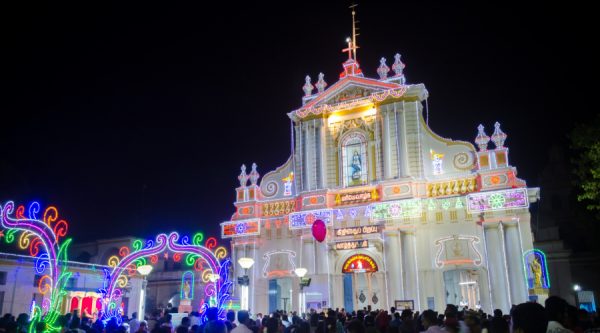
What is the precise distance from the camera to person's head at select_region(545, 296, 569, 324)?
5559 millimetres

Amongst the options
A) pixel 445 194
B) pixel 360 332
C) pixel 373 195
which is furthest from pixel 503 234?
pixel 360 332

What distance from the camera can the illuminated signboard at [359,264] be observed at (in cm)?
2659

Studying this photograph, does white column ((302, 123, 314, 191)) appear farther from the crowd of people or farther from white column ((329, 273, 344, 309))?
the crowd of people

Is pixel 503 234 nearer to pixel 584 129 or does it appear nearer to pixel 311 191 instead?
pixel 584 129

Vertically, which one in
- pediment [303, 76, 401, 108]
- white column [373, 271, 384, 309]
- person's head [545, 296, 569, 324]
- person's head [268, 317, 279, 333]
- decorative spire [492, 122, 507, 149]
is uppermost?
pediment [303, 76, 401, 108]

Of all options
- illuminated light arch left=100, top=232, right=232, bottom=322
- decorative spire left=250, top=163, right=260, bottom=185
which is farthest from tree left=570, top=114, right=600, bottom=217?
decorative spire left=250, top=163, right=260, bottom=185

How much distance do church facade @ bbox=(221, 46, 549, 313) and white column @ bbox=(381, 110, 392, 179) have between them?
54 millimetres

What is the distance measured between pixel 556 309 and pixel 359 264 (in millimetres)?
21425

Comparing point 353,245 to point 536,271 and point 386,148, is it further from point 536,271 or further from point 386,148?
point 536,271

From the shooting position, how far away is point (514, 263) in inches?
916

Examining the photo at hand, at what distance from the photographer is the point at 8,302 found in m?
26.8

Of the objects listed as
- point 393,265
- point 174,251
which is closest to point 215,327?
point 174,251

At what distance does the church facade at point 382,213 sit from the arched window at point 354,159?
0.06 m

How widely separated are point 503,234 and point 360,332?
63.0ft
